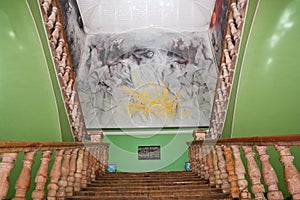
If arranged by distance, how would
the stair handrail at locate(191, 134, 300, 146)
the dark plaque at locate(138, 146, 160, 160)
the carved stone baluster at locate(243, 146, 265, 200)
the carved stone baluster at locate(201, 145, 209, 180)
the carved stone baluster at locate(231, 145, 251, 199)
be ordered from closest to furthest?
the stair handrail at locate(191, 134, 300, 146), the carved stone baluster at locate(243, 146, 265, 200), the carved stone baluster at locate(231, 145, 251, 199), the carved stone baluster at locate(201, 145, 209, 180), the dark plaque at locate(138, 146, 160, 160)

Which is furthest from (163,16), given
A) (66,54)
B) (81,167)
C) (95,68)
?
(81,167)

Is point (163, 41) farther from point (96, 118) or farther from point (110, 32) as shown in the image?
point (96, 118)

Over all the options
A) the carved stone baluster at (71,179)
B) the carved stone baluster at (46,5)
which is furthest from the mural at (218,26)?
the carved stone baluster at (71,179)

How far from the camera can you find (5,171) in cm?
A: 187

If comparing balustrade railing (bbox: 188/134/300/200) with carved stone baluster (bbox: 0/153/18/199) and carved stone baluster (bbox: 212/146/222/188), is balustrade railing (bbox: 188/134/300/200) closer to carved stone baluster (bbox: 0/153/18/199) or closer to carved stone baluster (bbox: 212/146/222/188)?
carved stone baluster (bbox: 212/146/222/188)

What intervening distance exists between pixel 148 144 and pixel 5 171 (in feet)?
31.8

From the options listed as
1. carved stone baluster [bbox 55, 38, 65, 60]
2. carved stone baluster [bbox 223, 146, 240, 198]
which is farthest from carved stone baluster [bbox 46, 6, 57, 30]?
carved stone baluster [bbox 223, 146, 240, 198]

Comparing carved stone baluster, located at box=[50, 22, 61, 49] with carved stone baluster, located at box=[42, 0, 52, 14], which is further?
carved stone baluster, located at box=[50, 22, 61, 49]

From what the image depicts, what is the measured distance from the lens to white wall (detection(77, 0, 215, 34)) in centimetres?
1030

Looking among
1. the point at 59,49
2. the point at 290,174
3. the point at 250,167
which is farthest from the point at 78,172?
the point at 290,174

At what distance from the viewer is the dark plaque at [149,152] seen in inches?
440

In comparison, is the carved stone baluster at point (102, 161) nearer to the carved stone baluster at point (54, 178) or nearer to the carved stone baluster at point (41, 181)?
the carved stone baluster at point (54, 178)

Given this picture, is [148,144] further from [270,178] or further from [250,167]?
[270,178]

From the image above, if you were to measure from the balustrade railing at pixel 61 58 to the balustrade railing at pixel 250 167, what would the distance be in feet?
9.84
